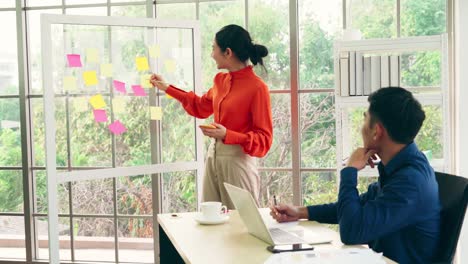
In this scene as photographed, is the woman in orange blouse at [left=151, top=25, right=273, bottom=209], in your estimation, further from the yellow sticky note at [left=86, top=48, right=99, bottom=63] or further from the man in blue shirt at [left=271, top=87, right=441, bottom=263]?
the man in blue shirt at [left=271, top=87, right=441, bottom=263]

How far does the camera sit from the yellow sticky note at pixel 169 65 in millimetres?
3664

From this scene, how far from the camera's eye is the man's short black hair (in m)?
1.87

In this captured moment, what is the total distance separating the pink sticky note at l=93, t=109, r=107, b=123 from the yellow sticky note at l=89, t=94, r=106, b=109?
0.02 m

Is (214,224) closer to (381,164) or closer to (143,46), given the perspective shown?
(381,164)

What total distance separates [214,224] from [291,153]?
1756mm

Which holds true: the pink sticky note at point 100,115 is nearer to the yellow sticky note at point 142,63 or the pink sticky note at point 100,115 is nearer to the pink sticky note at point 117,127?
the pink sticky note at point 117,127

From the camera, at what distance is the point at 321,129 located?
3883 millimetres

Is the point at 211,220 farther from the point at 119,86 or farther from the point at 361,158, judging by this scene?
the point at 119,86

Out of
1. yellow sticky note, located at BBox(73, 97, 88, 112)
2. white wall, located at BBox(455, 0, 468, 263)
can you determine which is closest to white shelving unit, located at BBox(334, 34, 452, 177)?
white wall, located at BBox(455, 0, 468, 263)

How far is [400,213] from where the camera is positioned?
176 cm


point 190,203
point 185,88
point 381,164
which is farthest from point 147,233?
point 381,164

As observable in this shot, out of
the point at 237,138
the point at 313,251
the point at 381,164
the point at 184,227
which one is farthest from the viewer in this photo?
the point at 237,138

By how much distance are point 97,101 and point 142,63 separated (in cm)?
37

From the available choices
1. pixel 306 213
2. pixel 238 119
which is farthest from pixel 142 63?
pixel 306 213
